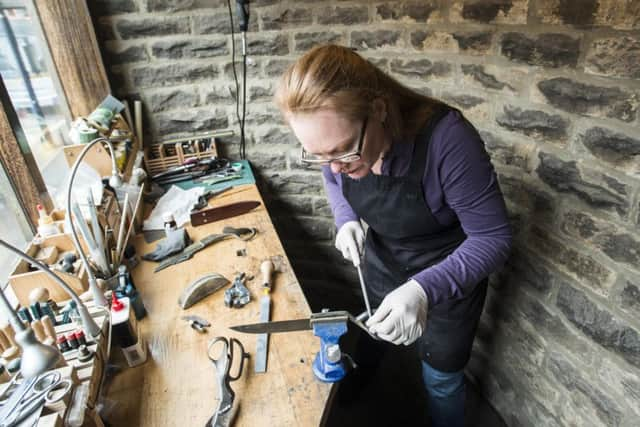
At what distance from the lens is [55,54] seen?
1840 mm

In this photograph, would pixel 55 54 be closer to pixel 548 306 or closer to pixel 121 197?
pixel 121 197

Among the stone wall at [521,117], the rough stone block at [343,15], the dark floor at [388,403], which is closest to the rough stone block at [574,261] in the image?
the stone wall at [521,117]

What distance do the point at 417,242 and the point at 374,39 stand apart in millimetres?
1124

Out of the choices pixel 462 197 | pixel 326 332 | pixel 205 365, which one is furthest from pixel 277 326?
pixel 462 197

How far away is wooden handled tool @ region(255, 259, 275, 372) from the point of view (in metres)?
1.09

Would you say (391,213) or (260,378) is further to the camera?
(391,213)

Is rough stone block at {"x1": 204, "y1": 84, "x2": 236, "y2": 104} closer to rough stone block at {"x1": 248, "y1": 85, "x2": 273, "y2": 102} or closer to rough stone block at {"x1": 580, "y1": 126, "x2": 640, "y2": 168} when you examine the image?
rough stone block at {"x1": 248, "y1": 85, "x2": 273, "y2": 102}

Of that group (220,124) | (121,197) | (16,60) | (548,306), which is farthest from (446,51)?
(16,60)

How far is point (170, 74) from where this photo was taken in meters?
2.20

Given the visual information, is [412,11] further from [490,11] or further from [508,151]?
[508,151]

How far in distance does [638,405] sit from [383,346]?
98 cm

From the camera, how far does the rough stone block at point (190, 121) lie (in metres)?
2.30

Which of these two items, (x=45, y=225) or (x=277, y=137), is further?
(x=277, y=137)

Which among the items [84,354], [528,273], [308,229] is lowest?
[308,229]
